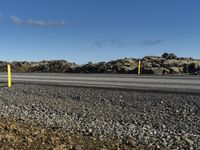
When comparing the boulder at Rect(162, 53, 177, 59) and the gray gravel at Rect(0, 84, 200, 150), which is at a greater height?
the boulder at Rect(162, 53, 177, 59)

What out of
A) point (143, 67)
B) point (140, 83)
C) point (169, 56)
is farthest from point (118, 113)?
point (169, 56)

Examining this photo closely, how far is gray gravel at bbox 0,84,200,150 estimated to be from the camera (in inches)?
380

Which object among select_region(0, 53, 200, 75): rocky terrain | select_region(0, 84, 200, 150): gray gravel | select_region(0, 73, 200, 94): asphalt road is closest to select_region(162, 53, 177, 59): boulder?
select_region(0, 53, 200, 75): rocky terrain

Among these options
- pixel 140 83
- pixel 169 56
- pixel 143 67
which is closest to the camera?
pixel 140 83

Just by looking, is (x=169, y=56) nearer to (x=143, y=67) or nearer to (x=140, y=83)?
(x=143, y=67)

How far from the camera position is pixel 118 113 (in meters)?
11.9

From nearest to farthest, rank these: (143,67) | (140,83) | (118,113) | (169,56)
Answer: (118,113)
(140,83)
(143,67)
(169,56)

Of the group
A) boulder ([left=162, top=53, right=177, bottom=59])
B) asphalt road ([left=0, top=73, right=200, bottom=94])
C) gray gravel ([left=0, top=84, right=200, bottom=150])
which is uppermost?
boulder ([left=162, top=53, right=177, bottom=59])

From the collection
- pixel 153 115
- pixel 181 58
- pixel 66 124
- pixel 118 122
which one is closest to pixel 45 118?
pixel 66 124

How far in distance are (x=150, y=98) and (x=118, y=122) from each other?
85.6 inches

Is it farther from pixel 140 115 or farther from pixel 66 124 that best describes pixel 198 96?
pixel 66 124

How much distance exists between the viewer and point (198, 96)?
12484 mm

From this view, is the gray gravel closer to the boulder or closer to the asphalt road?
the asphalt road

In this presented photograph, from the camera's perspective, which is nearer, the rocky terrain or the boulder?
the rocky terrain
